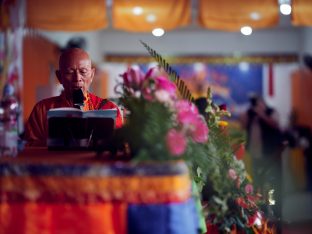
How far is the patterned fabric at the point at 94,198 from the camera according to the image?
76.7 inches

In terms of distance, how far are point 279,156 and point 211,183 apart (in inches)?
88.0

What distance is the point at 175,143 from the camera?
200 cm

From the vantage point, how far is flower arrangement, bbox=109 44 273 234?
203 centimetres

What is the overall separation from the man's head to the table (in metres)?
1.00

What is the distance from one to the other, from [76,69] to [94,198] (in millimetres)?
1120

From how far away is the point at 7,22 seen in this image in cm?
532

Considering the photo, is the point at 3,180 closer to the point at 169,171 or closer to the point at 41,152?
the point at 41,152

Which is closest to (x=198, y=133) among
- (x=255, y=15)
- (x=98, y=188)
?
(x=98, y=188)

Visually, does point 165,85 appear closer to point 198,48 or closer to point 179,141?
point 179,141

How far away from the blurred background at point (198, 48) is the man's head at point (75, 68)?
228 cm

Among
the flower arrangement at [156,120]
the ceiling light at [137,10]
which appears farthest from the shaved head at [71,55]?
the ceiling light at [137,10]

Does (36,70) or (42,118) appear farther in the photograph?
(36,70)

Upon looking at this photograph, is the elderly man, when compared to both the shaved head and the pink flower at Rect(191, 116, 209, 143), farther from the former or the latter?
the pink flower at Rect(191, 116, 209, 143)

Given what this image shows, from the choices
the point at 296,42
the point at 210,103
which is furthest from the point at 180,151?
the point at 296,42
